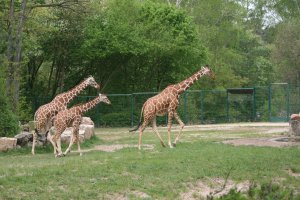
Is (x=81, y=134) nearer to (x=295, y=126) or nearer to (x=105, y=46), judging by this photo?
(x=295, y=126)

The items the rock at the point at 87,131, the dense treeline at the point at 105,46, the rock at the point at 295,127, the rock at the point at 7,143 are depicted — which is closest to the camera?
the rock at the point at 7,143

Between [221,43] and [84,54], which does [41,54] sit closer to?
[84,54]

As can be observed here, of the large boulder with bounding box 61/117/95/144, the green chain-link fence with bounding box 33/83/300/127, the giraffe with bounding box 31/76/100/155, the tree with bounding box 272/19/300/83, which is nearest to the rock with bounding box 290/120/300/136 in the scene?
the large boulder with bounding box 61/117/95/144

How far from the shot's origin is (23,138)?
18.1 m

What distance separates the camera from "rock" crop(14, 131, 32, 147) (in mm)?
17987

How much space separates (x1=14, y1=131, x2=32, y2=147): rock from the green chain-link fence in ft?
45.1

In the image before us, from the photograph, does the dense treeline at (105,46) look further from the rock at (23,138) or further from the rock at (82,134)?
the rock at (23,138)

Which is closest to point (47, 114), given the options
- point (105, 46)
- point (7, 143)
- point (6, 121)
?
point (7, 143)

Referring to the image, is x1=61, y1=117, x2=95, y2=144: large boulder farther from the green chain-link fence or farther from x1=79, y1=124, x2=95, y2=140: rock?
the green chain-link fence

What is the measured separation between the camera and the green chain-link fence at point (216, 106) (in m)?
32.2

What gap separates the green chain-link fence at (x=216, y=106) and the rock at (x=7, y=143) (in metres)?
14.8

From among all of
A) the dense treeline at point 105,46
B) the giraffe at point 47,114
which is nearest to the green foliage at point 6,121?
the giraffe at point 47,114

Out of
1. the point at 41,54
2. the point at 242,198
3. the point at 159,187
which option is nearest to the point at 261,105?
the point at 41,54

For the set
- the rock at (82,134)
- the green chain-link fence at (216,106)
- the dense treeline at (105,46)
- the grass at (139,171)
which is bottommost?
the grass at (139,171)
